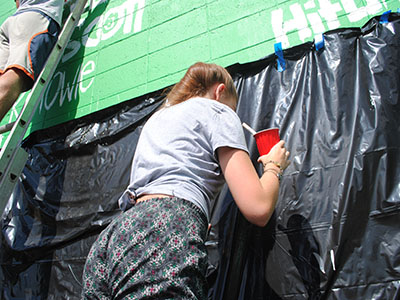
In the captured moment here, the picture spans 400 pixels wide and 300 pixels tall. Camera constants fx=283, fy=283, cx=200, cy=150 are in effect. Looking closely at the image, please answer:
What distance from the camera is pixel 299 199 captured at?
1.22 metres

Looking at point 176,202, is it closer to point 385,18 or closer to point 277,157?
point 277,157

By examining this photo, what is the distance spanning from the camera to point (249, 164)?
2.66ft

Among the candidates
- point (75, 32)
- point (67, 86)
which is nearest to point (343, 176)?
point (67, 86)

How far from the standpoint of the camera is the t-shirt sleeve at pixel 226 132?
825 mm

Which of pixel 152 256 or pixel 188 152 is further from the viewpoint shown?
pixel 188 152

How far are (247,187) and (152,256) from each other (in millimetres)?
299

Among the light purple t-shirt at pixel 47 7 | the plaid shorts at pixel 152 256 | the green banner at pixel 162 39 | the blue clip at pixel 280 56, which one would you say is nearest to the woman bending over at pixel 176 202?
A: the plaid shorts at pixel 152 256

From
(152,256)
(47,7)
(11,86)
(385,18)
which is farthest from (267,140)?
(47,7)

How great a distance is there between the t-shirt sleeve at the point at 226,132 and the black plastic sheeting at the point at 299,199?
533mm

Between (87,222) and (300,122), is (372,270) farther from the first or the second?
(87,222)

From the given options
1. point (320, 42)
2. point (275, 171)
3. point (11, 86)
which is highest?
point (11, 86)

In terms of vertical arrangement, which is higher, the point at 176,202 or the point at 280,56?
the point at 280,56

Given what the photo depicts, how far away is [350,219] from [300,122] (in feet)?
1.65

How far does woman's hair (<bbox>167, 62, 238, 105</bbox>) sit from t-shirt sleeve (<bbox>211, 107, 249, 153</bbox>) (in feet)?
0.68
